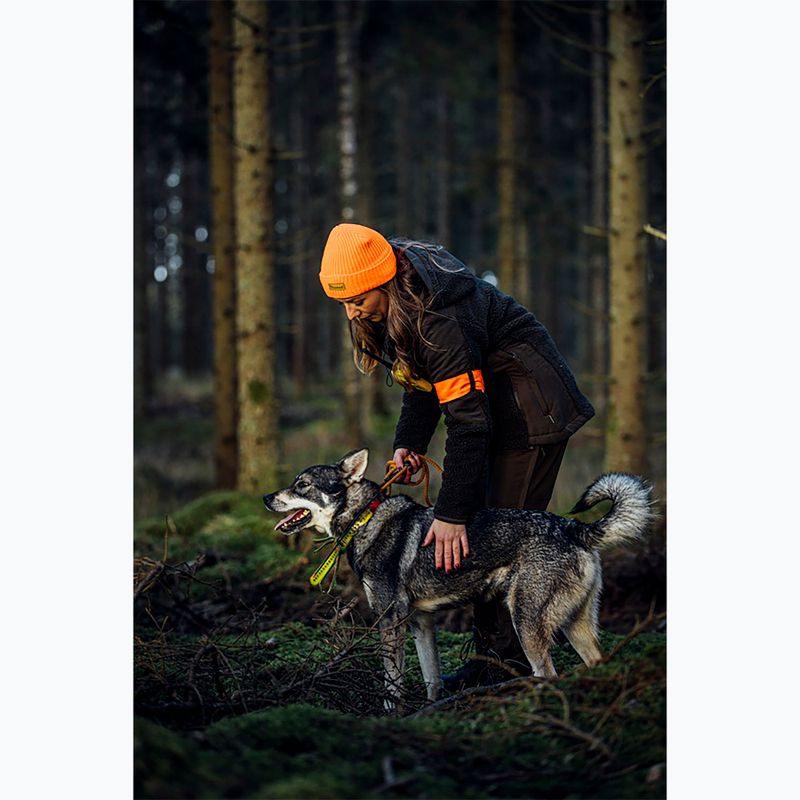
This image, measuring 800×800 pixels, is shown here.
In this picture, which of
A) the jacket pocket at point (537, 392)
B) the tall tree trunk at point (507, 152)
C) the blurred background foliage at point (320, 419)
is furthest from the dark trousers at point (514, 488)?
the tall tree trunk at point (507, 152)

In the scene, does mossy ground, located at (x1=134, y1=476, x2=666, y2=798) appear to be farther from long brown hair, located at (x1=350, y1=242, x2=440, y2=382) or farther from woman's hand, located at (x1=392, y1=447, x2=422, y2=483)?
long brown hair, located at (x1=350, y1=242, x2=440, y2=382)

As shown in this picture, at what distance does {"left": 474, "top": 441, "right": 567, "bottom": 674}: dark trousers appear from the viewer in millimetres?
4363

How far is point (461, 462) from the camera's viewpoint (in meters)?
3.83

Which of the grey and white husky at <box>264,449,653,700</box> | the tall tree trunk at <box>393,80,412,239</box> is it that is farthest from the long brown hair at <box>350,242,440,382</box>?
the tall tree trunk at <box>393,80,412,239</box>

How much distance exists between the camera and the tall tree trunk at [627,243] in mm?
8234

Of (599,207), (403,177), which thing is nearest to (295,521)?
(599,207)

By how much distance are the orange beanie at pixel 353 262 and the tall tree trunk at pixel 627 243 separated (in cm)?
521

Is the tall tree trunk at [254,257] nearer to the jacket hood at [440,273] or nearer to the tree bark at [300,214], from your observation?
the jacket hood at [440,273]

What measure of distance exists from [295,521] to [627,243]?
17.0ft

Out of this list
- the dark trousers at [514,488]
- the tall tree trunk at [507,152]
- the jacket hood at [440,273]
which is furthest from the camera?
the tall tree trunk at [507,152]

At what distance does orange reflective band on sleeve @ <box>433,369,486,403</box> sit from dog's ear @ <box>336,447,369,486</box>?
783 mm

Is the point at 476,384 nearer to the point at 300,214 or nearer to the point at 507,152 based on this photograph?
the point at 507,152
